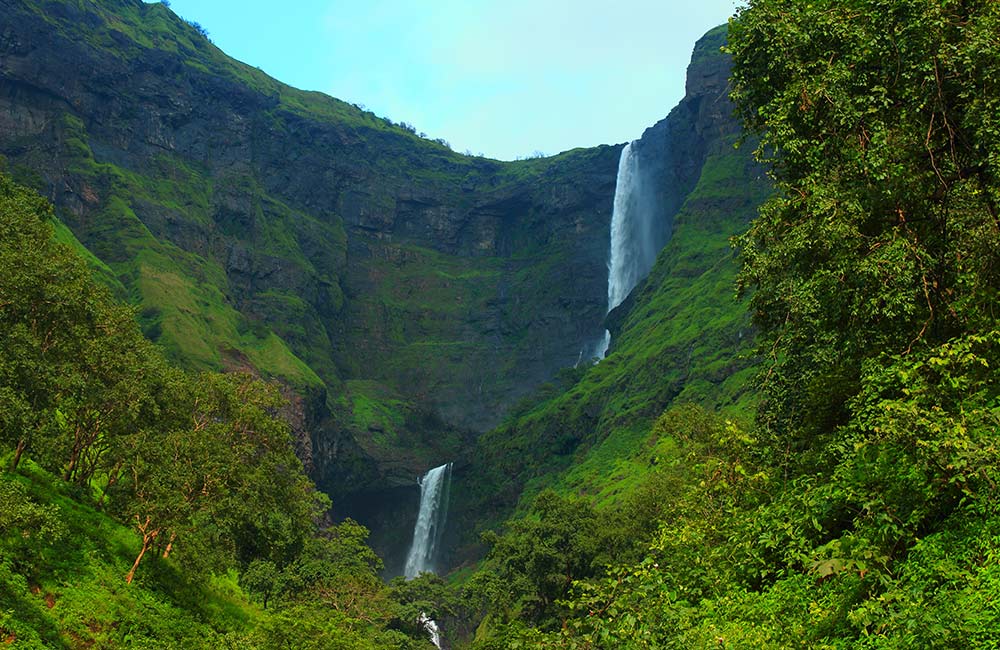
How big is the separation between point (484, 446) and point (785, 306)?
95808 mm

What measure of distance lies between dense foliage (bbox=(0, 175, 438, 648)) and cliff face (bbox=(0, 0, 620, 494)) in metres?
58.0

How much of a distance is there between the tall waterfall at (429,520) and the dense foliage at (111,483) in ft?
211

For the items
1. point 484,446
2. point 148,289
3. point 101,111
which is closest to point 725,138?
point 484,446

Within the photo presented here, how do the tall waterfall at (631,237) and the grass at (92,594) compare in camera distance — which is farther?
the tall waterfall at (631,237)

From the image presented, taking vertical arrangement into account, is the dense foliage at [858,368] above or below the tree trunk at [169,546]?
above

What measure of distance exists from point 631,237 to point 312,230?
53.5 metres

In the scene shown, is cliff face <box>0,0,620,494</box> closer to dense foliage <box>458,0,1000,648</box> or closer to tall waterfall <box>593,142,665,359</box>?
tall waterfall <box>593,142,665,359</box>

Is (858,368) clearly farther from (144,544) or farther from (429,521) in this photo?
(429,521)

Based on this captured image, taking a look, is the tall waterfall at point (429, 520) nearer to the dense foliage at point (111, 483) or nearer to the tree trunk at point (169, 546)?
the dense foliage at point (111, 483)

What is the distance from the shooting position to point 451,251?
153375mm

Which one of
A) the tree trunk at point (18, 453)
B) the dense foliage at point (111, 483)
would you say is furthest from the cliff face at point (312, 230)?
the tree trunk at point (18, 453)

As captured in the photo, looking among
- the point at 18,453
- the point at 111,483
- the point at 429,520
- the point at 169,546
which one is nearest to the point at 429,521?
the point at 429,520

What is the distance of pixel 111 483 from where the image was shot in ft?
95.2

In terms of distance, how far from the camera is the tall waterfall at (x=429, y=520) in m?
99.6
